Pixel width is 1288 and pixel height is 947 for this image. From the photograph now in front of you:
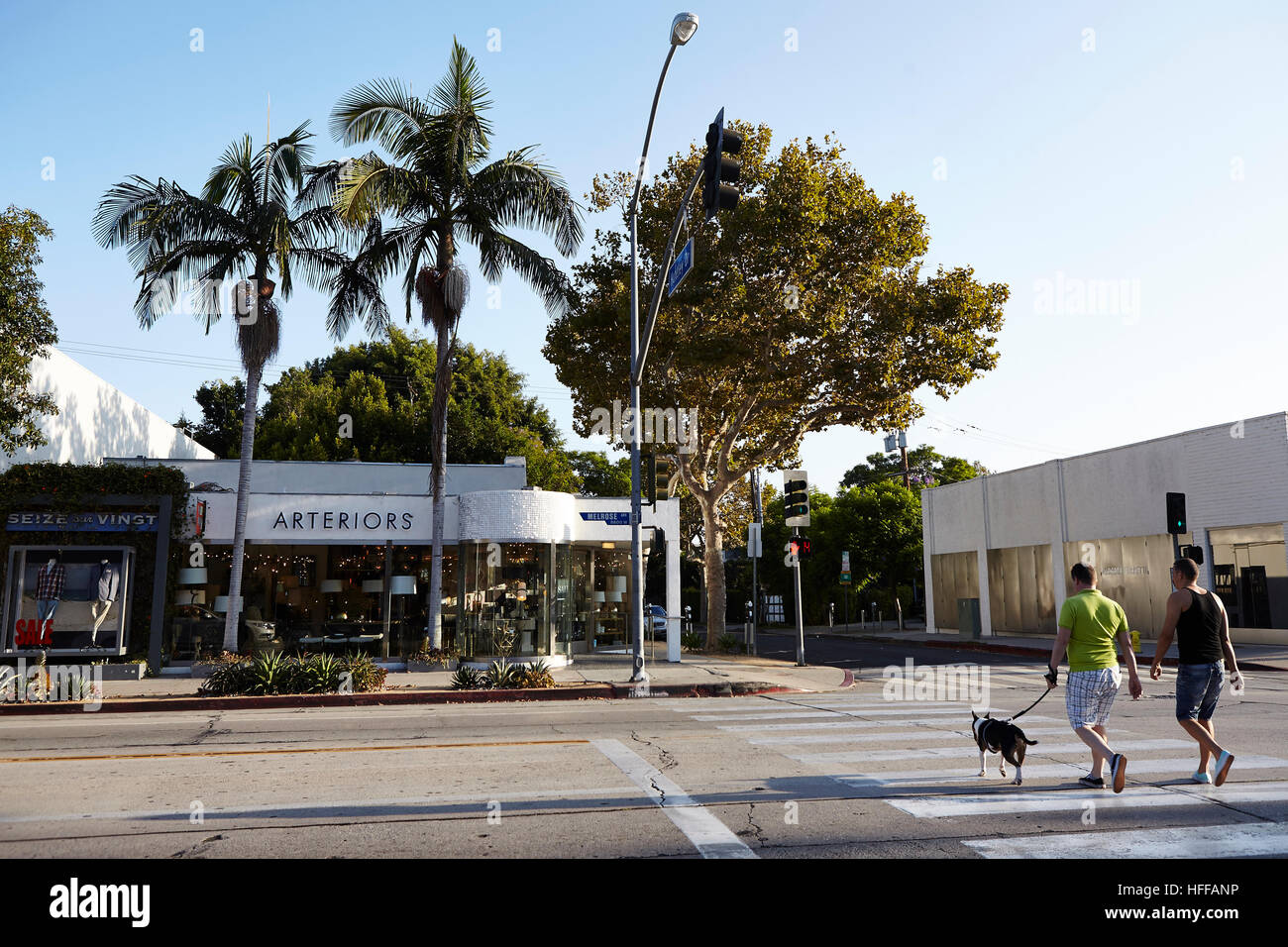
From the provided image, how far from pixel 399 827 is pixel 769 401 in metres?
22.0

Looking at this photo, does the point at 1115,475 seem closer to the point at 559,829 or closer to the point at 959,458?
the point at 559,829

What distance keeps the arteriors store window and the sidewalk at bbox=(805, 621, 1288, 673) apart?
21836mm

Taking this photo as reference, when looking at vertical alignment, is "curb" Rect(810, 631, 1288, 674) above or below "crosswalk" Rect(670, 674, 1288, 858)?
below

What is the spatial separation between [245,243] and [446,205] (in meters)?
4.52

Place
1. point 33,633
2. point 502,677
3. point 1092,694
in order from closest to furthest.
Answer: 1. point 1092,694
2. point 502,677
3. point 33,633

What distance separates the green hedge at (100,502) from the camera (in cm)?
1852

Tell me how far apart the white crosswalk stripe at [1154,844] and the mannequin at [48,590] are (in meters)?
19.2

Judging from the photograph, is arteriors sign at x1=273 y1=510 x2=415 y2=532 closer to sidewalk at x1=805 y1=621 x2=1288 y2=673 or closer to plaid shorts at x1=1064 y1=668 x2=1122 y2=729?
plaid shorts at x1=1064 y1=668 x2=1122 y2=729

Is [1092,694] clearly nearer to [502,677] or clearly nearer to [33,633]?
[502,677]

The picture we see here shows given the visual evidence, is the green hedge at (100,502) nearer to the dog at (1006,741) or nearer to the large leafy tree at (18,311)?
the large leafy tree at (18,311)

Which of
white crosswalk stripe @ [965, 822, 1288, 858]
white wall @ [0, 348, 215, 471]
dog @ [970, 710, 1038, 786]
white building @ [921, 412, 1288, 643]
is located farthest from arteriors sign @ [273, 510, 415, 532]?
white building @ [921, 412, 1288, 643]

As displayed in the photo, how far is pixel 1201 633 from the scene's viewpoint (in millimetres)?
7344

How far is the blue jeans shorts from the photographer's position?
7324 millimetres

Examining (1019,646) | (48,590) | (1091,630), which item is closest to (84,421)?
(48,590)
